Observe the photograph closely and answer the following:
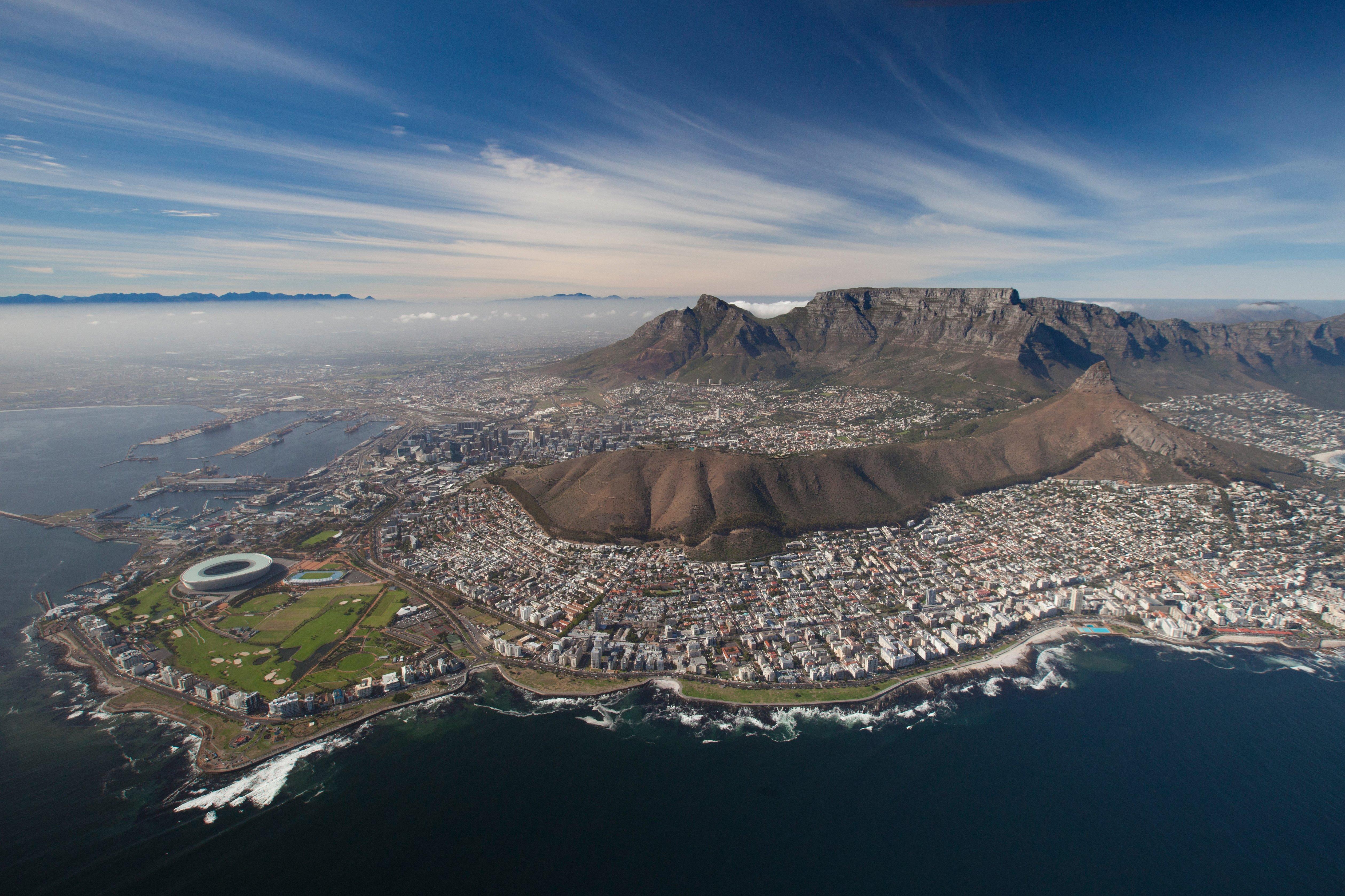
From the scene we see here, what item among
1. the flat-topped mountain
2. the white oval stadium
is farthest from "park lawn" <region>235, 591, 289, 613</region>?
the flat-topped mountain

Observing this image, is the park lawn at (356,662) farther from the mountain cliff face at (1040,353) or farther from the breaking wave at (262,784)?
the mountain cliff face at (1040,353)

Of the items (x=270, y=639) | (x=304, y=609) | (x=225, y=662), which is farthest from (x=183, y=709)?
(x=304, y=609)

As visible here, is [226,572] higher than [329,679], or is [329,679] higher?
[226,572]

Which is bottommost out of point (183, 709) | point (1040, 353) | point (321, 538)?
point (183, 709)

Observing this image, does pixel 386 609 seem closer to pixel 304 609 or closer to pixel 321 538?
pixel 304 609

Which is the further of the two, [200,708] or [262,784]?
[200,708]

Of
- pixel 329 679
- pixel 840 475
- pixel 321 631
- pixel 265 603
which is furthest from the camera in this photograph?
pixel 840 475
